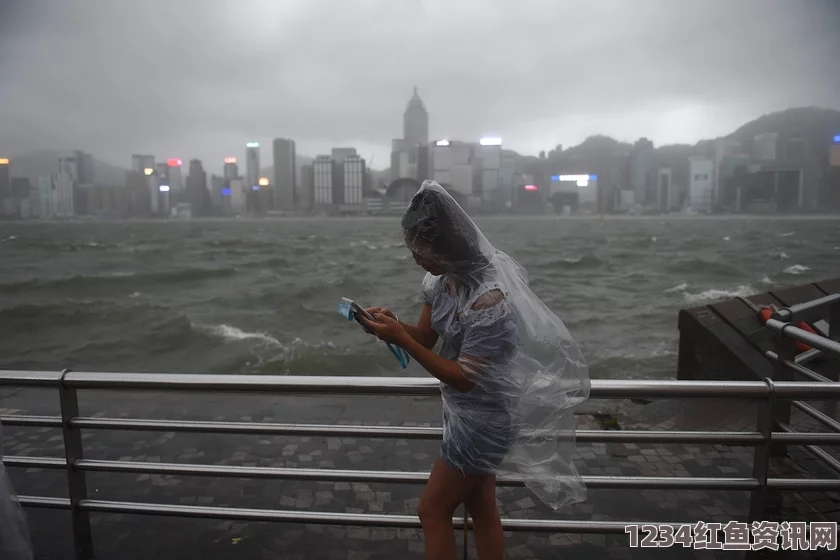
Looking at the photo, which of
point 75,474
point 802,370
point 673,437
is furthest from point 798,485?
point 75,474

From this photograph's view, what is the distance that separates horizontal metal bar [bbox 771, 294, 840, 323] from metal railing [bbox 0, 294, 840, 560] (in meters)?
0.77

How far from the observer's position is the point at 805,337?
2.85 m

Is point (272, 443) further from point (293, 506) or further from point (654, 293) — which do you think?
point (654, 293)

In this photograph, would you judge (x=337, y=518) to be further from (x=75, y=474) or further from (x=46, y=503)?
(x=46, y=503)

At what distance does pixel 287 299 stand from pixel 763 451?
21.4 m

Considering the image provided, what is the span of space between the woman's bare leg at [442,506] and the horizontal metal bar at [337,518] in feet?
1.26

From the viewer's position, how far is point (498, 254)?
1.90 m

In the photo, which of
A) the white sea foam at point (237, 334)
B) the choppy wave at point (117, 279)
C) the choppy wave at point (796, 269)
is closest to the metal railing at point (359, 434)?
the white sea foam at point (237, 334)

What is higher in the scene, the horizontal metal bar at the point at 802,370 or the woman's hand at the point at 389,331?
the woman's hand at the point at 389,331

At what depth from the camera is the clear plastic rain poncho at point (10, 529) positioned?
162 cm

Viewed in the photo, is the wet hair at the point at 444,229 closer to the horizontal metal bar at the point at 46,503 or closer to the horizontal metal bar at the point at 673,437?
the horizontal metal bar at the point at 673,437

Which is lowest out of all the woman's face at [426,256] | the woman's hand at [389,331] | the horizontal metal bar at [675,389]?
the horizontal metal bar at [675,389]

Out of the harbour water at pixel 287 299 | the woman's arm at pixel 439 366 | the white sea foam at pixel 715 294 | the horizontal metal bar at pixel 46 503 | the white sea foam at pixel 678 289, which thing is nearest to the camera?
the woman's arm at pixel 439 366

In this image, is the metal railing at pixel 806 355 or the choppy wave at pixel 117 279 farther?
the choppy wave at pixel 117 279
